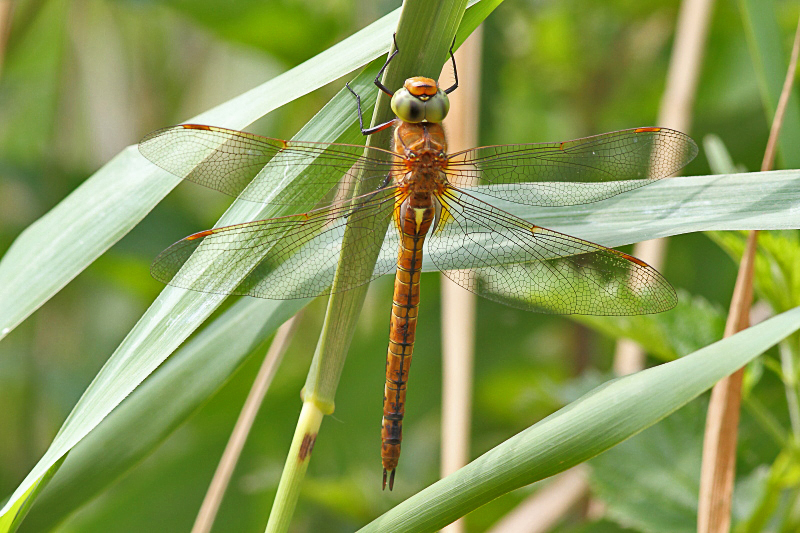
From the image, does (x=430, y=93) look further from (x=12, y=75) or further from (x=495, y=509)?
(x=12, y=75)

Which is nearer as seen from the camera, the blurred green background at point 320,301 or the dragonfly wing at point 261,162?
the dragonfly wing at point 261,162

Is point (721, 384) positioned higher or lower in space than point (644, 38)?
lower

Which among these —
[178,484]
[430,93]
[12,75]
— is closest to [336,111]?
[430,93]

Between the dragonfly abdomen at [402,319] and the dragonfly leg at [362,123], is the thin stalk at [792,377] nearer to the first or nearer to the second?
the dragonfly abdomen at [402,319]

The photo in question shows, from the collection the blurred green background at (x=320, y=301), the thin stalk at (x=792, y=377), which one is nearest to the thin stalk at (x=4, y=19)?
the blurred green background at (x=320, y=301)

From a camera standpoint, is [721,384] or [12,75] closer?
[721,384]

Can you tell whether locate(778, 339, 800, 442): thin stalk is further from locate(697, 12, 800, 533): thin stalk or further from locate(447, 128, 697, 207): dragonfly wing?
locate(447, 128, 697, 207): dragonfly wing

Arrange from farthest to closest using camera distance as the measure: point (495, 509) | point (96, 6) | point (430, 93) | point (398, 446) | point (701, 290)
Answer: point (96, 6) < point (701, 290) < point (495, 509) < point (398, 446) < point (430, 93)
